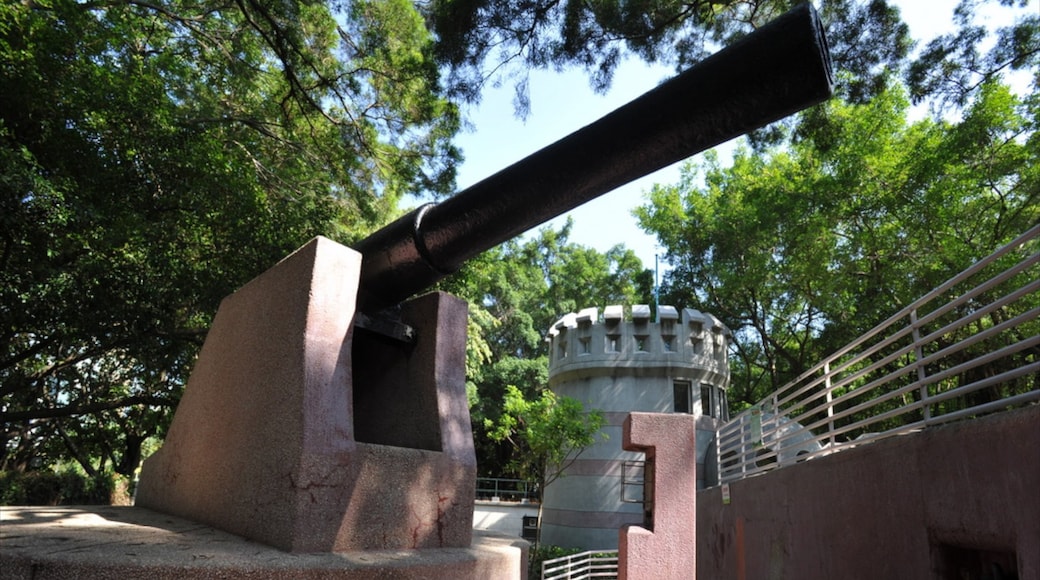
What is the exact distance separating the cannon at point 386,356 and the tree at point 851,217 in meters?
5.15

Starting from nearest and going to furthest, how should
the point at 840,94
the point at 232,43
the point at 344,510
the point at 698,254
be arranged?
the point at 344,510
the point at 840,94
the point at 232,43
the point at 698,254

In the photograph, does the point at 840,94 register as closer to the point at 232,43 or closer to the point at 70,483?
the point at 232,43

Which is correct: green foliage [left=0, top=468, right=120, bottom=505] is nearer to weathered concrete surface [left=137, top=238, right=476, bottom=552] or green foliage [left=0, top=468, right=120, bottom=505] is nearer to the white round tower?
the white round tower

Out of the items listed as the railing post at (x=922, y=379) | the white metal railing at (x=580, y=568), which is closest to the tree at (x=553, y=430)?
the white metal railing at (x=580, y=568)

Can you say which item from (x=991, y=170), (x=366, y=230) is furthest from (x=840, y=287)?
(x=366, y=230)

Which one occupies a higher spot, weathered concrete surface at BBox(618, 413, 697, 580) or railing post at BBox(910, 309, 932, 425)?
railing post at BBox(910, 309, 932, 425)

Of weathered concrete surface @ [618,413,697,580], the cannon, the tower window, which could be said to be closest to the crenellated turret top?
the tower window

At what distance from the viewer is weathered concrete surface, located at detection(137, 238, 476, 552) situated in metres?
3.21

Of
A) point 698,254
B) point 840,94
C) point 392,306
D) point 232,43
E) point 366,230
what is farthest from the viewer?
point 698,254

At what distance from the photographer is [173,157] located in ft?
28.9

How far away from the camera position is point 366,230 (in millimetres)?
11555

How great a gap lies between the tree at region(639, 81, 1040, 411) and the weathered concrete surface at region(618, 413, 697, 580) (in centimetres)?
375

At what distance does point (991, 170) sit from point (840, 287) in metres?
4.05

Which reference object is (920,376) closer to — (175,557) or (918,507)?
(918,507)
